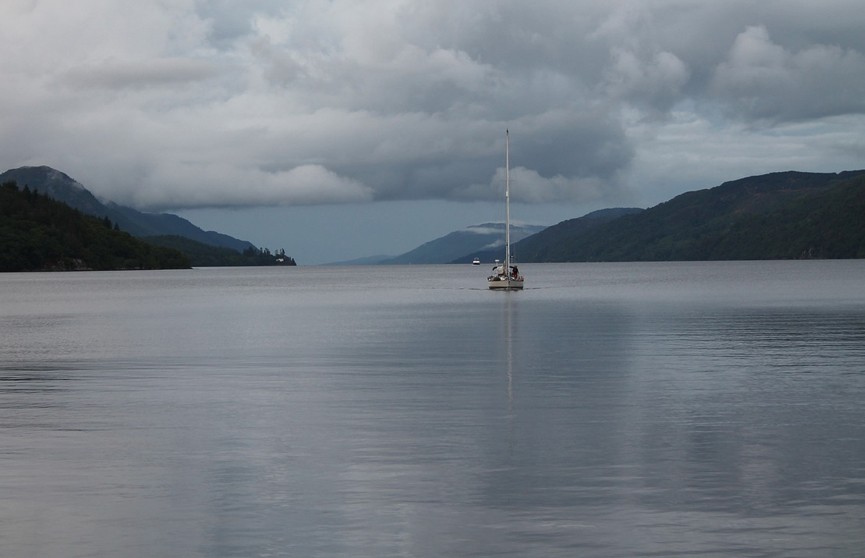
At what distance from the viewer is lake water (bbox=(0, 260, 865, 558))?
1800 centimetres

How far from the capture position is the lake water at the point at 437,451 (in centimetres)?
1800

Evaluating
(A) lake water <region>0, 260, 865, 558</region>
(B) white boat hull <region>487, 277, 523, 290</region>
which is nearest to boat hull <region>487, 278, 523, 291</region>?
(B) white boat hull <region>487, 277, 523, 290</region>

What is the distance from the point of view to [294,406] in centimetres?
3438

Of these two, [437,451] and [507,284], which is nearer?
[437,451]

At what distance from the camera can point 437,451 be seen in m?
25.8

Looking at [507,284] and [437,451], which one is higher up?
[507,284]

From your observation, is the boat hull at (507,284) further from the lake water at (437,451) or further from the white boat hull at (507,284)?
the lake water at (437,451)

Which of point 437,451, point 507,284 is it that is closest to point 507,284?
point 507,284

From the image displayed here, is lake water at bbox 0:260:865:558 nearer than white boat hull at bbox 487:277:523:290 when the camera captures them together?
Yes

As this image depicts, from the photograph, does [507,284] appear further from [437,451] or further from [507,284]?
[437,451]

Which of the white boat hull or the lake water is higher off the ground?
the white boat hull

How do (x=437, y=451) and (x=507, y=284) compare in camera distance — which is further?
(x=507, y=284)

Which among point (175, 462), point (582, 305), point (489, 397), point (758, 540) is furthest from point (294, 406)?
point (582, 305)

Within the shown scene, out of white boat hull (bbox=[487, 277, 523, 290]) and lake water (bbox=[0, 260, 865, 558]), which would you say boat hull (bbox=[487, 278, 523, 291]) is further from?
lake water (bbox=[0, 260, 865, 558])
